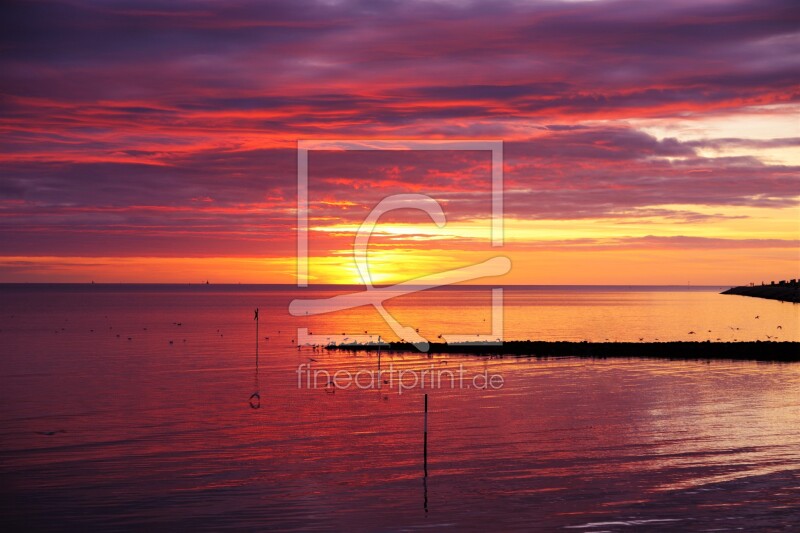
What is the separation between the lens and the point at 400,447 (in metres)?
42.5

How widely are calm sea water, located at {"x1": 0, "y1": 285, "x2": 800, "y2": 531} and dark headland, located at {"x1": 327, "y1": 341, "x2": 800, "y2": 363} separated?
5706 millimetres

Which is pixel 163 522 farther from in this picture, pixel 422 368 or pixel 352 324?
pixel 352 324

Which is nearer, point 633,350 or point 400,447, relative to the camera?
point 400,447

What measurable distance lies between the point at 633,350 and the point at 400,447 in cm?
5531

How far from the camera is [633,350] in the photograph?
298 ft

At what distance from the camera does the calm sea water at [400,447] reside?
30922 millimetres

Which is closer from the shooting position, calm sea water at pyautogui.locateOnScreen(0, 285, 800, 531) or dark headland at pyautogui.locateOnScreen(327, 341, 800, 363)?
calm sea water at pyautogui.locateOnScreen(0, 285, 800, 531)

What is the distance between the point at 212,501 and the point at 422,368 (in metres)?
46.6

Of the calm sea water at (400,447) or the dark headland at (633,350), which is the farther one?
the dark headland at (633,350)

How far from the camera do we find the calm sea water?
30922 millimetres

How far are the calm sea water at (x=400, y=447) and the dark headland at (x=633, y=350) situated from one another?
18.7 feet

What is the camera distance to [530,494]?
33375mm

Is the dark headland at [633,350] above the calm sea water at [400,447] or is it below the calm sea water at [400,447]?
above

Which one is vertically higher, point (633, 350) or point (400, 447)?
point (633, 350)
